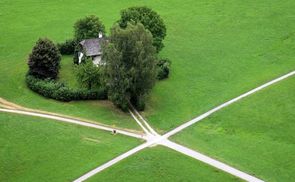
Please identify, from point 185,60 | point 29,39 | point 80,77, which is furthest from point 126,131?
point 29,39

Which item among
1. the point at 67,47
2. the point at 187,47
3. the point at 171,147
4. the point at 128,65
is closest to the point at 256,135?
the point at 171,147

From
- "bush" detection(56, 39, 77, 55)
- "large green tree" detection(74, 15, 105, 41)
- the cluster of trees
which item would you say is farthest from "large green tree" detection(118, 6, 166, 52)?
"bush" detection(56, 39, 77, 55)

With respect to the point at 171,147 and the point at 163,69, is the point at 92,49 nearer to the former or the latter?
the point at 163,69

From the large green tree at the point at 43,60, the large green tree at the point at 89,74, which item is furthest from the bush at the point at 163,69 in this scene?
the large green tree at the point at 43,60

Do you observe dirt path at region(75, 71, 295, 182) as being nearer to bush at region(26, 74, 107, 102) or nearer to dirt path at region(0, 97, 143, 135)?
dirt path at region(0, 97, 143, 135)

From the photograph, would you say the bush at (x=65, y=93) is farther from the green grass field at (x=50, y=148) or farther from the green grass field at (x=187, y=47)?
the green grass field at (x=50, y=148)
